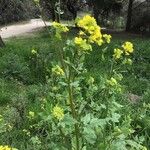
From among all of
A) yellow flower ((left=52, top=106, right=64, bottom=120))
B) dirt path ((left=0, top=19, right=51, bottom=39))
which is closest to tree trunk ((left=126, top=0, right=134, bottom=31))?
dirt path ((left=0, top=19, right=51, bottom=39))

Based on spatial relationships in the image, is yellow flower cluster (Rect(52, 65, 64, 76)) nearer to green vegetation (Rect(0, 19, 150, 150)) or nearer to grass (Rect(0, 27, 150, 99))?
green vegetation (Rect(0, 19, 150, 150))

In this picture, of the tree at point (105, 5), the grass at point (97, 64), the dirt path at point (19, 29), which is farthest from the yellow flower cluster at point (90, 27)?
the tree at point (105, 5)

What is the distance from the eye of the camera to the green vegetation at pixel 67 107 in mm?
4367

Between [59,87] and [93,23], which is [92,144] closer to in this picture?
[59,87]

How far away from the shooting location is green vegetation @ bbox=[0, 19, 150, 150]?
14.3ft

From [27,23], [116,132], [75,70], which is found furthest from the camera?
[27,23]

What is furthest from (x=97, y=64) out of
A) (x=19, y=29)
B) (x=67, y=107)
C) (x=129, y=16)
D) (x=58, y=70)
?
(x=19, y=29)

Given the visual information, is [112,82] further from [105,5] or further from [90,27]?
[105,5]

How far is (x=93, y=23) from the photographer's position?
3564mm

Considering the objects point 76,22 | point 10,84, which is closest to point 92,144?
point 76,22

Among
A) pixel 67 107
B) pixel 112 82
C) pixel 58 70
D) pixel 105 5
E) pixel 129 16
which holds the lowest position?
pixel 129 16

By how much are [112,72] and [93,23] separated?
3.86 ft

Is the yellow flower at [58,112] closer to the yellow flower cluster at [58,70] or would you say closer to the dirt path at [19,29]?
the yellow flower cluster at [58,70]

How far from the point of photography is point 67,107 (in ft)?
14.6
